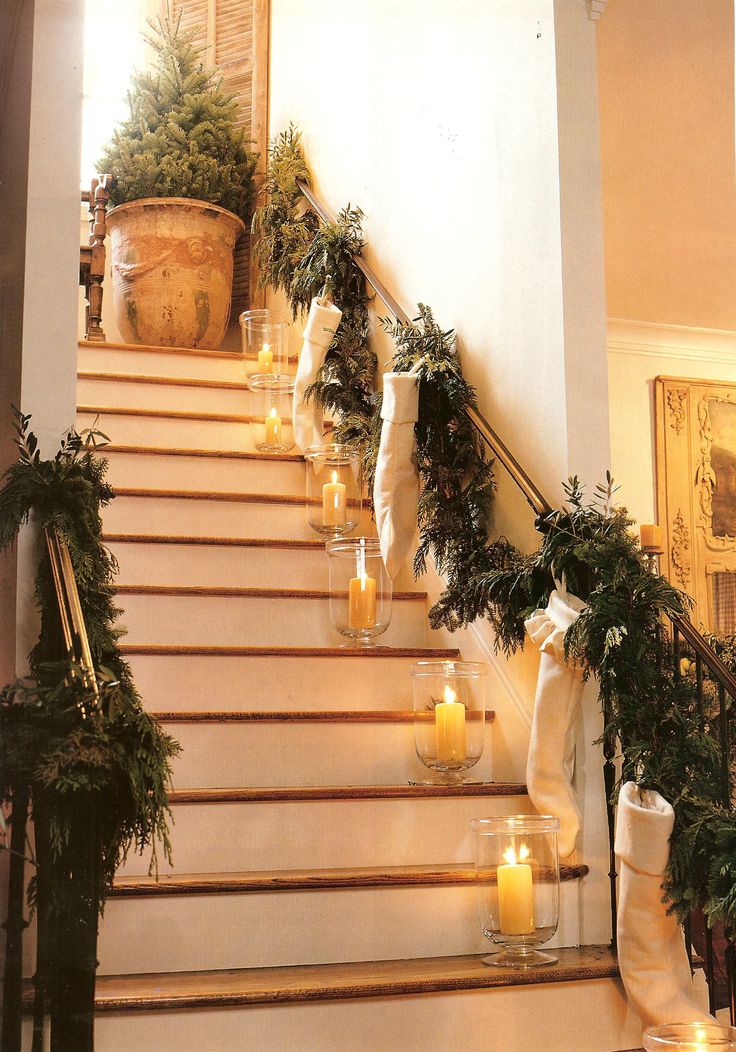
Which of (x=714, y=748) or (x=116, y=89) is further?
(x=116, y=89)

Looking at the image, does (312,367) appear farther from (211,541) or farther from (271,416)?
(211,541)

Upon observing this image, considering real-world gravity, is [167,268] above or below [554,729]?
above

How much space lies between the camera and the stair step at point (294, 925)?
2.66 metres

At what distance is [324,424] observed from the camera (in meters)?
4.93

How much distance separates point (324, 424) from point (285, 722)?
76.1 inches

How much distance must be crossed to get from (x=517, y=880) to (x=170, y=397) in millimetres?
2954

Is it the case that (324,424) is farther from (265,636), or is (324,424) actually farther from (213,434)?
(265,636)

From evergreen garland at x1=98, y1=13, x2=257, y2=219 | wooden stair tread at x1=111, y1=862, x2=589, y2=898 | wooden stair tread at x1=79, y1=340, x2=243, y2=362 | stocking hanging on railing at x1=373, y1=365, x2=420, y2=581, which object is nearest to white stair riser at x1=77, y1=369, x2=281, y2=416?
wooden stair tread at x1=79, y1=340, x2=243, y2=362

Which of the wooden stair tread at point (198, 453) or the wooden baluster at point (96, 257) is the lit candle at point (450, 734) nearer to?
the wooden stair tread at point (198, 453)

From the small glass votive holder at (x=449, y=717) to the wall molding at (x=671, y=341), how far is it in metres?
4.08

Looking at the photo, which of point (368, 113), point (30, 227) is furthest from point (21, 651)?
point (368, 113)

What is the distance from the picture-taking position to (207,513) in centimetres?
421

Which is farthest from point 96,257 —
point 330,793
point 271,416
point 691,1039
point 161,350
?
point 691,1039

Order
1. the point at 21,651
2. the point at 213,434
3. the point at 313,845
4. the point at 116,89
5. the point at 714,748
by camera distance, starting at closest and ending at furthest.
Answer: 1. the point at 21,651
2. the point at 714,748
3. the point at 313,845
4. the point at 213,434
5. the point at 116,89
